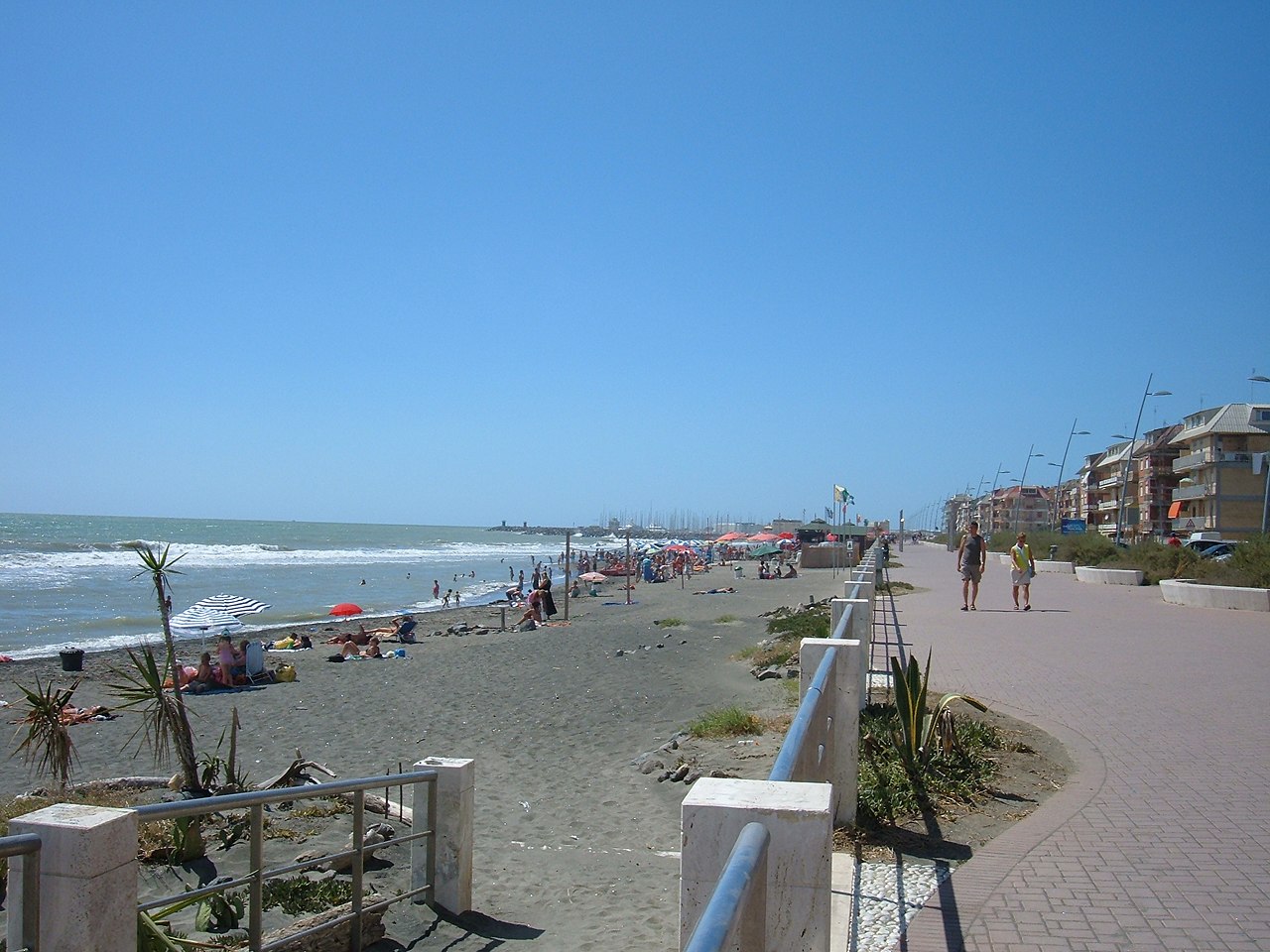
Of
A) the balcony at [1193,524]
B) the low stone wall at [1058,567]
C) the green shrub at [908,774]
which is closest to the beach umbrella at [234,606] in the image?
the green shrub at [908,774]

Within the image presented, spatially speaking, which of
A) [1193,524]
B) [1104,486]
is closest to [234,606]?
[1193,524]

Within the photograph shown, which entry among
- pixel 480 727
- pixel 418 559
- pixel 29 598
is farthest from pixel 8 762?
pixel 418 559

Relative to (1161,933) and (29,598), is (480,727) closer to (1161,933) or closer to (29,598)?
(1161,933)

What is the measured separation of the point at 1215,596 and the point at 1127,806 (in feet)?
A: 48.5

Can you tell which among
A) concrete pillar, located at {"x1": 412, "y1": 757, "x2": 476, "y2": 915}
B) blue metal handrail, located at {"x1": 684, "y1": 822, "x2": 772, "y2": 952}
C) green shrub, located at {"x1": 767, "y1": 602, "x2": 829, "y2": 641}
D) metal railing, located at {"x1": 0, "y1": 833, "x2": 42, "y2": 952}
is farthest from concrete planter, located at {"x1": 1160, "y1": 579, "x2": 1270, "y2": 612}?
metal railing, located at {"x1": 0, "y1": 833, "x2": 42, "y2": 952}

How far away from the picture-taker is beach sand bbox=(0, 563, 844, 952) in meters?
6.11

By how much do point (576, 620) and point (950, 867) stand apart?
78.5 ft

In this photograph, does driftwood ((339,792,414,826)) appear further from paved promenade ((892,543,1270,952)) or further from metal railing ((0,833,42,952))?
paved promenade ((892,543,1270,952))

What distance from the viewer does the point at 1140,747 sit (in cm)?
696

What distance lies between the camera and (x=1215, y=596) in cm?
1798

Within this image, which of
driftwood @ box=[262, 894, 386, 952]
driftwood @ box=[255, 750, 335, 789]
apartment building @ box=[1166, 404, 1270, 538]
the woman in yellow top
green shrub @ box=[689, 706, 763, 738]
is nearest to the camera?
driftwood @ box=[262, 894, 386, 952]

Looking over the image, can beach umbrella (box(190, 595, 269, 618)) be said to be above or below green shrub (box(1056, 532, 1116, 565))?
below

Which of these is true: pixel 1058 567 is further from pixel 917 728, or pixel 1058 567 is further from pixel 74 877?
pixel 74 877

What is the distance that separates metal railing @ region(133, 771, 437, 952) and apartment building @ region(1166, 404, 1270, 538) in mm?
59950
